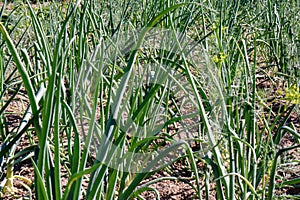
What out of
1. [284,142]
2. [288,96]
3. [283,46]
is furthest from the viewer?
[283,46]

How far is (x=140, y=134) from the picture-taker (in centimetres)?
164

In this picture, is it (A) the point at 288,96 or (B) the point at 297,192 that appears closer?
(A) the point at 288,96

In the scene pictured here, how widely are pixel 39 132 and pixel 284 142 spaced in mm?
1196

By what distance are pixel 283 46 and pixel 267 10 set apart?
1.06ft

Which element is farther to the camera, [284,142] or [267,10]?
[267,10]

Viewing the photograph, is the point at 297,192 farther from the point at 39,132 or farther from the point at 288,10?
the point at 288,10

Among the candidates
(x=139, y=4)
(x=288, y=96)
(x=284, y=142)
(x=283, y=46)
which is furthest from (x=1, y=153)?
(x=139, y=4)

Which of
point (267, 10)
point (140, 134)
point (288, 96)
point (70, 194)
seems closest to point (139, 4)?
point (267, 10)

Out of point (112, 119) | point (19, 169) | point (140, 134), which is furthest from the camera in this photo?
point (19, 169)

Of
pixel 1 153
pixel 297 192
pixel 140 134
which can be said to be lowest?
pixel 297 192

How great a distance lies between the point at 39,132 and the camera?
1.14 metres

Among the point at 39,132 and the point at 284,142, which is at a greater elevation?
the point at 39,132

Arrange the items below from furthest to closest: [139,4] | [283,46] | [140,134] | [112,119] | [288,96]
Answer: [139,4], [283,46], [140,134], [288,96], [112,119]

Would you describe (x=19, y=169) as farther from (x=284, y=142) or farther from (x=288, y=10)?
(x=288, y=10)
